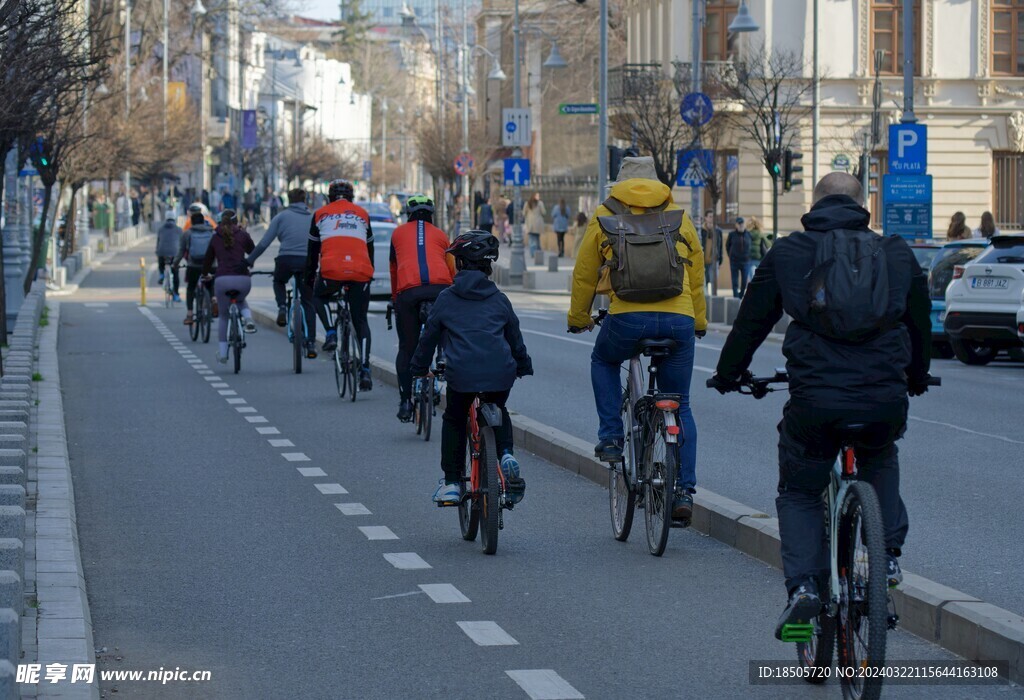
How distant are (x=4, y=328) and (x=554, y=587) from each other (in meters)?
14.6

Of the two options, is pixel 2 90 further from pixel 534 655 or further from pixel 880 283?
pixel 880 283

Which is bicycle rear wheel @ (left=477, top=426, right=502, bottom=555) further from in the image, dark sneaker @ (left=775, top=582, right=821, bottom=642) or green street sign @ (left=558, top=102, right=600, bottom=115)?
green street sign @ (left=558, top=102, right=600, bottom=115)

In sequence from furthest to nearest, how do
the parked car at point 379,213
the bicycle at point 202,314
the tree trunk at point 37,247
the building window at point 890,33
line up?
the parked car at point 379,213, the building window at point 890,33, the tree trunk at point 37,247, the bicycle at point 202,314

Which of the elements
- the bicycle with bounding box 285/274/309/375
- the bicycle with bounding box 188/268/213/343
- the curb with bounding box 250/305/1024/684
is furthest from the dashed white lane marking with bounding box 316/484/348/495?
the bicycle with bounding box 188/268/213/343

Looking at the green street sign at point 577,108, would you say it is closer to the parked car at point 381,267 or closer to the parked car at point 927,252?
the parked car at point 381,267

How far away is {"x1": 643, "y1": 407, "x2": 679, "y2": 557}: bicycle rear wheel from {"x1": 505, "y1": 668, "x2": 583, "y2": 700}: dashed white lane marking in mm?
2092

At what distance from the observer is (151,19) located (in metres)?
75.4

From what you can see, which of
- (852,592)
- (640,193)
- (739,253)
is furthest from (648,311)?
(739,253)

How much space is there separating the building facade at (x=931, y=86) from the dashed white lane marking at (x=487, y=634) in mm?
41203

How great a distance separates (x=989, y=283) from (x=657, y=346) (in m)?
14.3

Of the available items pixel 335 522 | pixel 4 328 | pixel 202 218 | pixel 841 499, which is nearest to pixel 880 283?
pixel 841 499

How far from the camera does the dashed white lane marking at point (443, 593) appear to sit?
7825mm

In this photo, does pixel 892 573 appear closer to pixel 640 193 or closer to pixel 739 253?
pixel 640 193

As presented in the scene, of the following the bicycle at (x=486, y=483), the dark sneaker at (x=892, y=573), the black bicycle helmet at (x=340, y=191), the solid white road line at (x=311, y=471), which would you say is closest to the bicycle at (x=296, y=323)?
the black bicycle helmet at (x=340, y=191)
